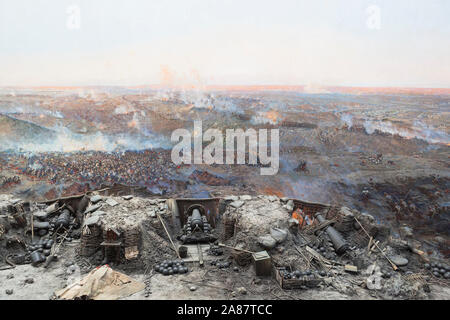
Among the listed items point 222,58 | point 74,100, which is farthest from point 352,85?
point 74,100

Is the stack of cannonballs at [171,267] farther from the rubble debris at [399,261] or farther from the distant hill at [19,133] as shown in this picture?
the distant hill at [19,133]

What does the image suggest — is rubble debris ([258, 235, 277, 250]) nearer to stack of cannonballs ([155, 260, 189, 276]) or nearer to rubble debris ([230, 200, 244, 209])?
rubble debris ([230, 200, 244, 209])

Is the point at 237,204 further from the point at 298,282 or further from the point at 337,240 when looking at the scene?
the point at 298,282

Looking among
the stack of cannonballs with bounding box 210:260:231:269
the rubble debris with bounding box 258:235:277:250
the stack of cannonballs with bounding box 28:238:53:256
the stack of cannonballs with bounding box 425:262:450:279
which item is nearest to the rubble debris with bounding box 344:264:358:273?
the rubble debris with bounding box 258:235:277:250

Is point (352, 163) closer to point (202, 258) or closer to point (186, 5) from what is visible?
point (202, 258)

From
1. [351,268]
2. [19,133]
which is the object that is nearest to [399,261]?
[351,268]

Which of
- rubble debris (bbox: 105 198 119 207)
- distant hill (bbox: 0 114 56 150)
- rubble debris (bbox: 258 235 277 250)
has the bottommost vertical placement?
rubble debris (bbox: 258 235 277 250)
